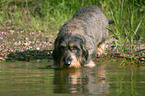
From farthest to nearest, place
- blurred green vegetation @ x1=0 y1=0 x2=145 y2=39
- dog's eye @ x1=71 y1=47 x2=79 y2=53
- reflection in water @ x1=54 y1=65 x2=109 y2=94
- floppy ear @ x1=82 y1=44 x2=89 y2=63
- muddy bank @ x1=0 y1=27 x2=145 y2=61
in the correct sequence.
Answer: blurred green vegetation @ x1=0 y1=0 x2=145 y2=39
muddy bank @ x1=0 y1=27 x2=145 y2=61
floppy ear @ x1=82 y1=44 x2=89 y2=63
dog's eye @ x1=71 y1=47 x2=79 y2=53
reflection in water @ x1=54 y1=65 x2=109 y2=94

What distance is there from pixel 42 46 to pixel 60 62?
11.8 feet

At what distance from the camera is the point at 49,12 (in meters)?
13.1

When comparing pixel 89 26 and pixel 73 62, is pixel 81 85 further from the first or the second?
pixel 89 26

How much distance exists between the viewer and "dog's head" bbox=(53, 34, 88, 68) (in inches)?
236

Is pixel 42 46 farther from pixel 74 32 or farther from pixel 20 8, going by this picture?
pixel 20 8

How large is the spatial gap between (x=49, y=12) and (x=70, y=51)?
23.4ft

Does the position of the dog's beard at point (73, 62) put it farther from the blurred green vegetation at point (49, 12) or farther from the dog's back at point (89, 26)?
the blurred green vegetation at point (49, 12)

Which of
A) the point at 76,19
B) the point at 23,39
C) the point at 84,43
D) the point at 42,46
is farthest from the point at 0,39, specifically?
the point at 84,43

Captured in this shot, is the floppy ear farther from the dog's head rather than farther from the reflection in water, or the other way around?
the reflection in water

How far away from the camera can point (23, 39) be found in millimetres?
10188

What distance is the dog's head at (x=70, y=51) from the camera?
236 inches

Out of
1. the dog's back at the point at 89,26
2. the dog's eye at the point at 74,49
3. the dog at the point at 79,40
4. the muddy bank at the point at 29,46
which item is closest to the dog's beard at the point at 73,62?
the dog at the point at 79,40

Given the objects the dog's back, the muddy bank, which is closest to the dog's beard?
the dog's back

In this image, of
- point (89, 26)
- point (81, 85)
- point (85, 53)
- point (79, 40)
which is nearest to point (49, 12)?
point (89, 26)
